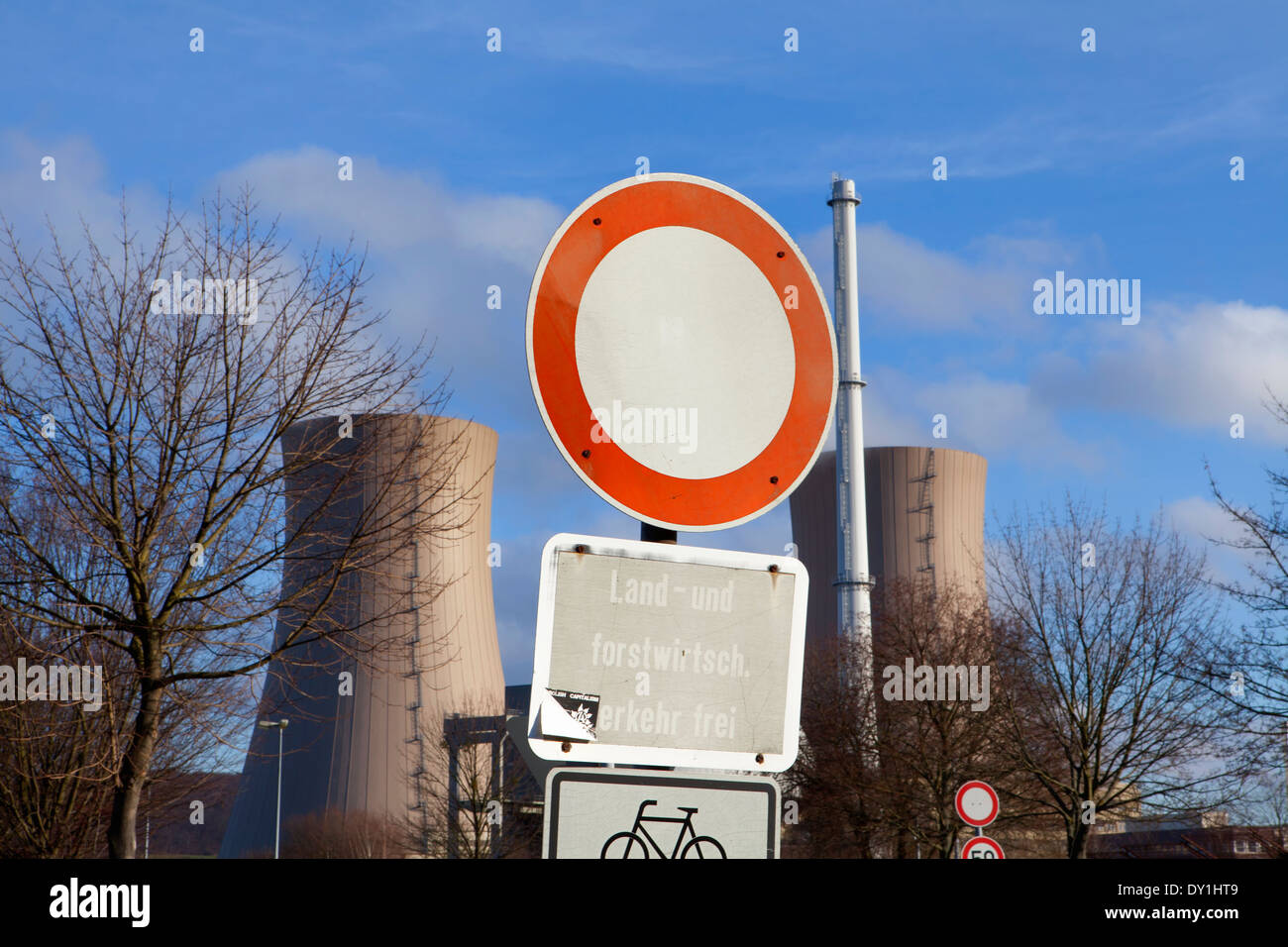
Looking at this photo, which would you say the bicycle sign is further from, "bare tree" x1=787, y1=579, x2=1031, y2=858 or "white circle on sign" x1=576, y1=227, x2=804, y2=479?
"bare tree" x1=787, y1=579, x2=1031, y2=858

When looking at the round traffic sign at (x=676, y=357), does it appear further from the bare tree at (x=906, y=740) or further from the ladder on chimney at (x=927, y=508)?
A: the ladder on chimney at (x=927, y=508)

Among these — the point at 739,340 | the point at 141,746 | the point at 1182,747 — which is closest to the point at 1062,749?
the point at 1182,747

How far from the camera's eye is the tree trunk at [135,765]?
864 cm

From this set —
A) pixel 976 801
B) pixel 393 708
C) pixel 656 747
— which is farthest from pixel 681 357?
pixel 393 708

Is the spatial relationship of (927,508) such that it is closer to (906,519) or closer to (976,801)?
(906,519)

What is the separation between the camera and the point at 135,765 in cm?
867

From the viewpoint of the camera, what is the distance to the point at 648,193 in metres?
1.93

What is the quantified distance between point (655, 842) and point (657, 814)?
0.11 ft

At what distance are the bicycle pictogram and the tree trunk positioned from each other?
7.73 m

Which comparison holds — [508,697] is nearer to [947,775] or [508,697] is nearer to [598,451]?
[947,775]

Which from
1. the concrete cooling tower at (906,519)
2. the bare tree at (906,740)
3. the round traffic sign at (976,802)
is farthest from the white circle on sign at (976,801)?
the concrete cooling tower at (906,519)

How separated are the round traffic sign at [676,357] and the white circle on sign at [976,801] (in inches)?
608

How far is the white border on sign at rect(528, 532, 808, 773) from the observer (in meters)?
1.63
